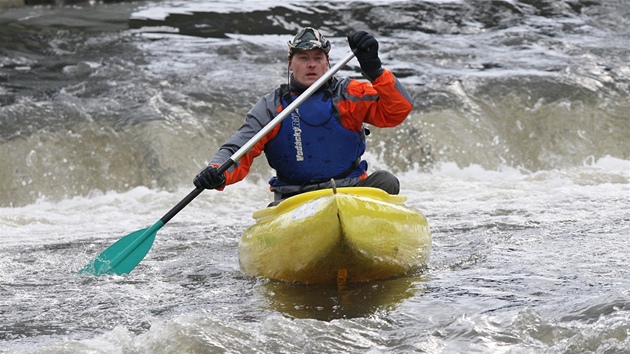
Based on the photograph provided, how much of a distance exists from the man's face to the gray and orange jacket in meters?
0.10

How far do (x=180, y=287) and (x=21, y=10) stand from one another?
10.2 m

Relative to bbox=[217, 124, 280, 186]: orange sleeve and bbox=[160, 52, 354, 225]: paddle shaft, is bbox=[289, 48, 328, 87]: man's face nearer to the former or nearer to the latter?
bbox=[160, 52, 354, 225]: paddle shaft

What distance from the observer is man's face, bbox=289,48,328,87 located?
5332 millimetres

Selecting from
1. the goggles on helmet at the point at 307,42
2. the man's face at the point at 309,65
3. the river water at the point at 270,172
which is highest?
the goggles on helmet at the point at 307,42

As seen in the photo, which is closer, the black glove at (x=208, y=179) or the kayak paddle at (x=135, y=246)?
the black glove at (x=208, y=179)

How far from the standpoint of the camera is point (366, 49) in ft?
16.3

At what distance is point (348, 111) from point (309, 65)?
0.32 m

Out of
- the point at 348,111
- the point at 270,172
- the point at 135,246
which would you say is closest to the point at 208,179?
the point at 135,246

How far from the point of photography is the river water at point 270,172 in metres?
4.13

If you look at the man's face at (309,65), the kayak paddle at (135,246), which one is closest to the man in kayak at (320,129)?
the man's face at (309,65)

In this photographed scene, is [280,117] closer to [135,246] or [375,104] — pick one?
[375,104]

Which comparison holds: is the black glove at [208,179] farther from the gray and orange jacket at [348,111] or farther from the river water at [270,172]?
the river water at [270,172]

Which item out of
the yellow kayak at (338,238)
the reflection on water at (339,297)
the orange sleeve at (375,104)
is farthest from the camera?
the orange sleeve at (375,104)

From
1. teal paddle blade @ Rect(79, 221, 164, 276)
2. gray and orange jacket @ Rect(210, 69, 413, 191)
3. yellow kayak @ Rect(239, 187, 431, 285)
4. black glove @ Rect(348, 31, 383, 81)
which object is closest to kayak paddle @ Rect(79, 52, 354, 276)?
teal paddle blade @ Rect(79, 221, 164, 276)
